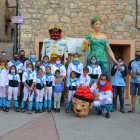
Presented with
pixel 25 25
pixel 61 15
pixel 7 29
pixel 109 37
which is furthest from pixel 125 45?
pixel 7 29

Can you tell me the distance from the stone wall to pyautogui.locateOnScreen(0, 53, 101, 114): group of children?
200 cm

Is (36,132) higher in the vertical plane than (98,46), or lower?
lower

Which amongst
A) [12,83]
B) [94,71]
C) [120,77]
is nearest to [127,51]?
[120,77]

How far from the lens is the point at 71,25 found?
744 cm

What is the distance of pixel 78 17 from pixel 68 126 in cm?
450

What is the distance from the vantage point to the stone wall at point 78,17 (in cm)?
737

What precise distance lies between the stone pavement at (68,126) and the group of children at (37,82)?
34 cm

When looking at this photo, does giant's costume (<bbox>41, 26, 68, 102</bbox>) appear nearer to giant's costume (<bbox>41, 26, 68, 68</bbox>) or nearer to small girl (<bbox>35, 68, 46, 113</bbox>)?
giant's costume (<bbox>41, 26, 68, 68</bbox>)

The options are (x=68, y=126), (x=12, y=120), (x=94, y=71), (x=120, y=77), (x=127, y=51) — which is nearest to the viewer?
(x=68, y=126)

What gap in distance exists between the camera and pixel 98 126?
425cm

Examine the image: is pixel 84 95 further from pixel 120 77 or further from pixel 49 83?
pixel 120 77

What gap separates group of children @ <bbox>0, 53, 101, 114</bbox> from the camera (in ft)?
17.3

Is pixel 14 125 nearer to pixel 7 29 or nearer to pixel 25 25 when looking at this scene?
pixel 25 25

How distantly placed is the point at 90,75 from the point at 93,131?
218 centimetres
